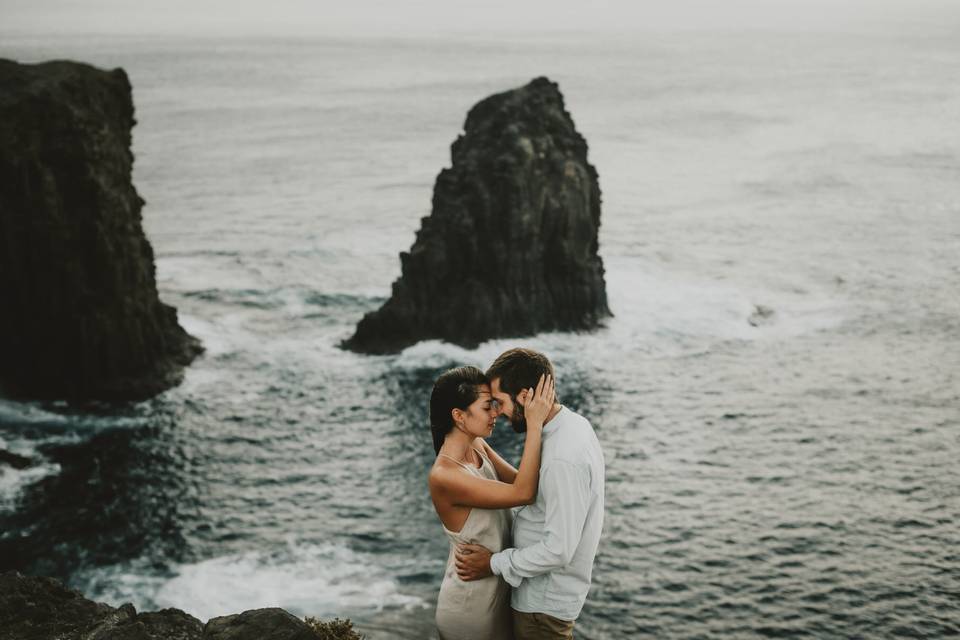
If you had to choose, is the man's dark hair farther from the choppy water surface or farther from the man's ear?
the choppy water surface

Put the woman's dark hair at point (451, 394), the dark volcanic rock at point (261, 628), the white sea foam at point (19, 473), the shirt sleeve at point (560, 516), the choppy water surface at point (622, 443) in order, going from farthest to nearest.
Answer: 1. the white sea foam at point (19, 473)
2. the choppy water surface at point (622, 443)
3. the dark volcanic rock at point (261, 628)
4. the woman's dark hair at point (451, 394)
5. the shirt sleeve at point (560, 516)

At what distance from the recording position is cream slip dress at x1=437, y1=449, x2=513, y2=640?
412 inches

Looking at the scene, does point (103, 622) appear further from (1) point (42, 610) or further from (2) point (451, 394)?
(2) point (451, 394)

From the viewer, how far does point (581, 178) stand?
7194cm

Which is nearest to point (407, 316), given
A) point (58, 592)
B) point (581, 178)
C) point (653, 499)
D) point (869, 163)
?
point (581, 178)

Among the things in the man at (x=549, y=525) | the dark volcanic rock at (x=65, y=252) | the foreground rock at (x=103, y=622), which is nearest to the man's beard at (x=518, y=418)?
the man at (x=549, y=525)

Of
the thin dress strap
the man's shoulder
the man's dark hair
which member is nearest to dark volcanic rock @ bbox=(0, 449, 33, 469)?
the thin dress strap

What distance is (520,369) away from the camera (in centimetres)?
993

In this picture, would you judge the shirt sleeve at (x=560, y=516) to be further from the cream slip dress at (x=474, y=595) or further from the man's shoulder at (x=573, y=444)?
the cream slip dress at (x=474, y=595)

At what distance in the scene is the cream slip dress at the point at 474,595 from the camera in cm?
1048

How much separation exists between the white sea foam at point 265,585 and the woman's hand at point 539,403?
29.1 metres

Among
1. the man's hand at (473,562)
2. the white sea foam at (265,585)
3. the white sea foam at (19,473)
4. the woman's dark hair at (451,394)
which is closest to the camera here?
the woman's dark hair at (451,394)

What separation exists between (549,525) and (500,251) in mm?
58978

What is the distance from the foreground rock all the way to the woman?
1742mm
